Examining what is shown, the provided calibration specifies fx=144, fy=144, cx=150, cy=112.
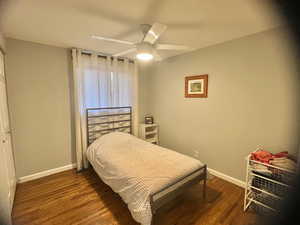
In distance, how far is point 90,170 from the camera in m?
2.85

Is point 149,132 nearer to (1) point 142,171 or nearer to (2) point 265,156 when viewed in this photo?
(1) point 142,171

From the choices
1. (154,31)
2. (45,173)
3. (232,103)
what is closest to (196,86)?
(232,103)

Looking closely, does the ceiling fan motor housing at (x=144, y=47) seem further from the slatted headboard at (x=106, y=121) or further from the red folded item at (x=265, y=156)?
the red folded item at (x=265, y=156)

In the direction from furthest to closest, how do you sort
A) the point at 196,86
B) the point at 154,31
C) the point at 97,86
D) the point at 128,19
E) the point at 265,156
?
the point at 97,86 → the point at 196,86 → the point at 265,156 → the point at 128,19 → the point at 154,31

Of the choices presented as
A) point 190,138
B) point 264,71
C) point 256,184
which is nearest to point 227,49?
point 264,71

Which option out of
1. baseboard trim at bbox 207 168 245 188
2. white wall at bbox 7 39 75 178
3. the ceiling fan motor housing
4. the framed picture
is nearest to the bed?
white wall at bbox 7 39 75 178

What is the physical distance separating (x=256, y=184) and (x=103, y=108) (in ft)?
9.11

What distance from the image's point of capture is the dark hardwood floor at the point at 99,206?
1.68 m

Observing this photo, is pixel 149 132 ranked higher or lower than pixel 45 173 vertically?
higher

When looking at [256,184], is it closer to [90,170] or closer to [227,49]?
[227,49]

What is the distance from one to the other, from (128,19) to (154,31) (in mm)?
412

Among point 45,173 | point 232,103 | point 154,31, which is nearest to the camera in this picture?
point 154,31

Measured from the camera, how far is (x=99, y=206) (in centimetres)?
191

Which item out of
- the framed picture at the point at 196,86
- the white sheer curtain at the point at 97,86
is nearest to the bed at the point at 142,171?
the white sheer curtain at the point at 97,86
